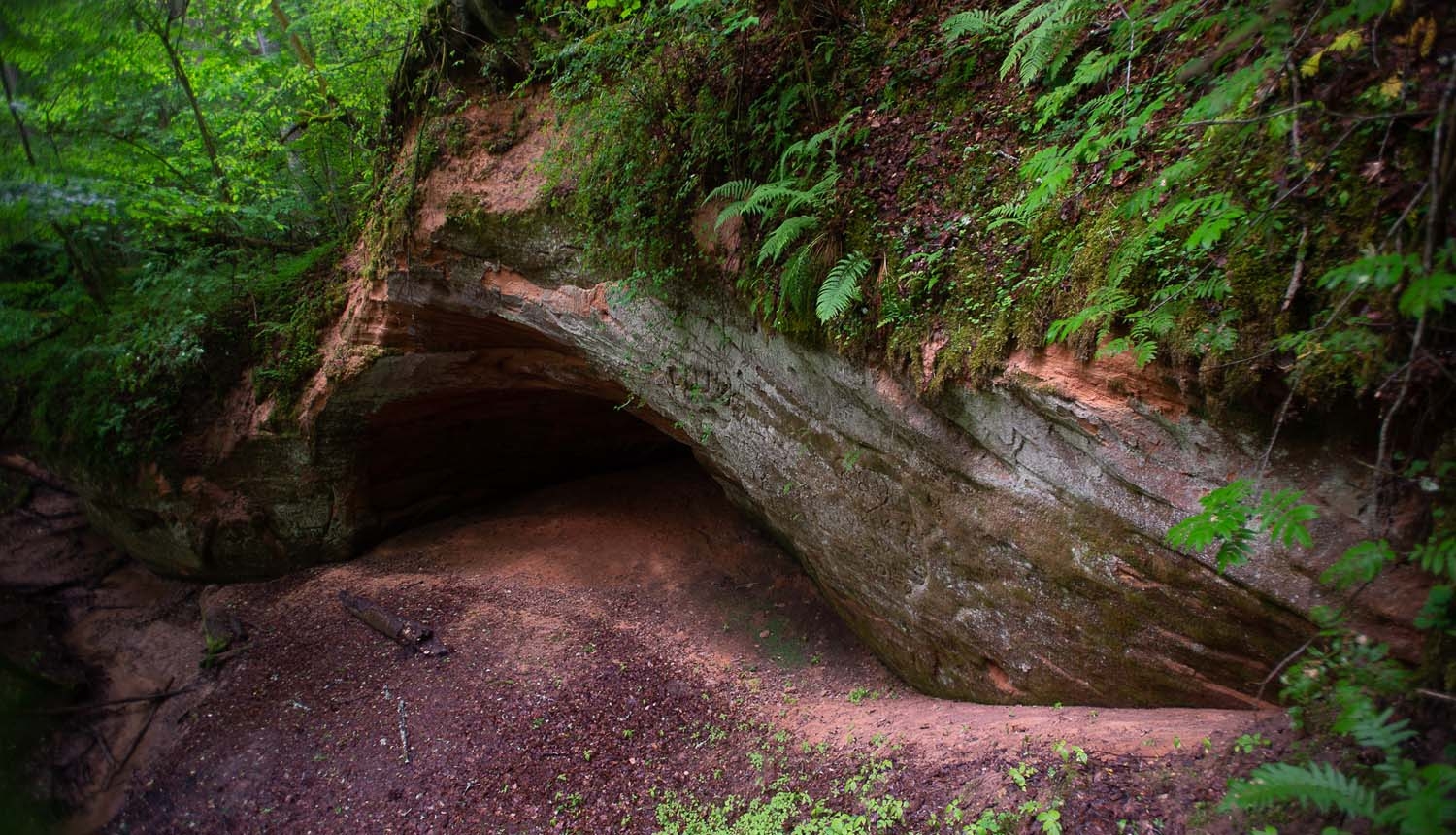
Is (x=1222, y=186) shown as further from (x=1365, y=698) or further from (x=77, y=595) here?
(x=77, y=595)

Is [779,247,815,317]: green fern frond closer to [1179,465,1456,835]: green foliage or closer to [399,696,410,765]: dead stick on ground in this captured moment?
[1179,465,1456,835]: green foliage

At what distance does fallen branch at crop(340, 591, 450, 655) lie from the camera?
6.87 metres

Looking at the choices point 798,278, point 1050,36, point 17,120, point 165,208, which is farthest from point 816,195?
point 17,120

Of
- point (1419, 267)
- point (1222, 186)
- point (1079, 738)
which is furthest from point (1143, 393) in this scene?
point (1079, 738)

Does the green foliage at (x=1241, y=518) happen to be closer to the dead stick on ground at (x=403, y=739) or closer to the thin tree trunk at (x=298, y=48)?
the dead stick on ground at (x=403, y=739)

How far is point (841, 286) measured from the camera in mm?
3844

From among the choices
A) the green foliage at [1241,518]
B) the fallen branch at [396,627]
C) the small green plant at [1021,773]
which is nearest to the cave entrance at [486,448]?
the fallen branch at [396,627]

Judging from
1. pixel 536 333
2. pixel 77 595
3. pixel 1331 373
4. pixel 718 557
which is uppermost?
pixel 1331 373

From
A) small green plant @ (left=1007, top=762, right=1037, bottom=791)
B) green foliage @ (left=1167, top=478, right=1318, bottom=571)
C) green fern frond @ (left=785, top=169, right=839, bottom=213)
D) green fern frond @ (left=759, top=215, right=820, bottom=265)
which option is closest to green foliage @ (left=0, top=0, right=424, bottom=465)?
green fern frond @ (left=785, top=169, right=839, bottom=213)

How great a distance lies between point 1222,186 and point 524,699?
6.01 metres

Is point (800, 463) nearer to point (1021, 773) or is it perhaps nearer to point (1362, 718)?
point (1021, 773)

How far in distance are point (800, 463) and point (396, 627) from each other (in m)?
4.82

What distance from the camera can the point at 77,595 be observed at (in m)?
8.80

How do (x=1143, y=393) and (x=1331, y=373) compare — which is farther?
(x=1143, y=393)
